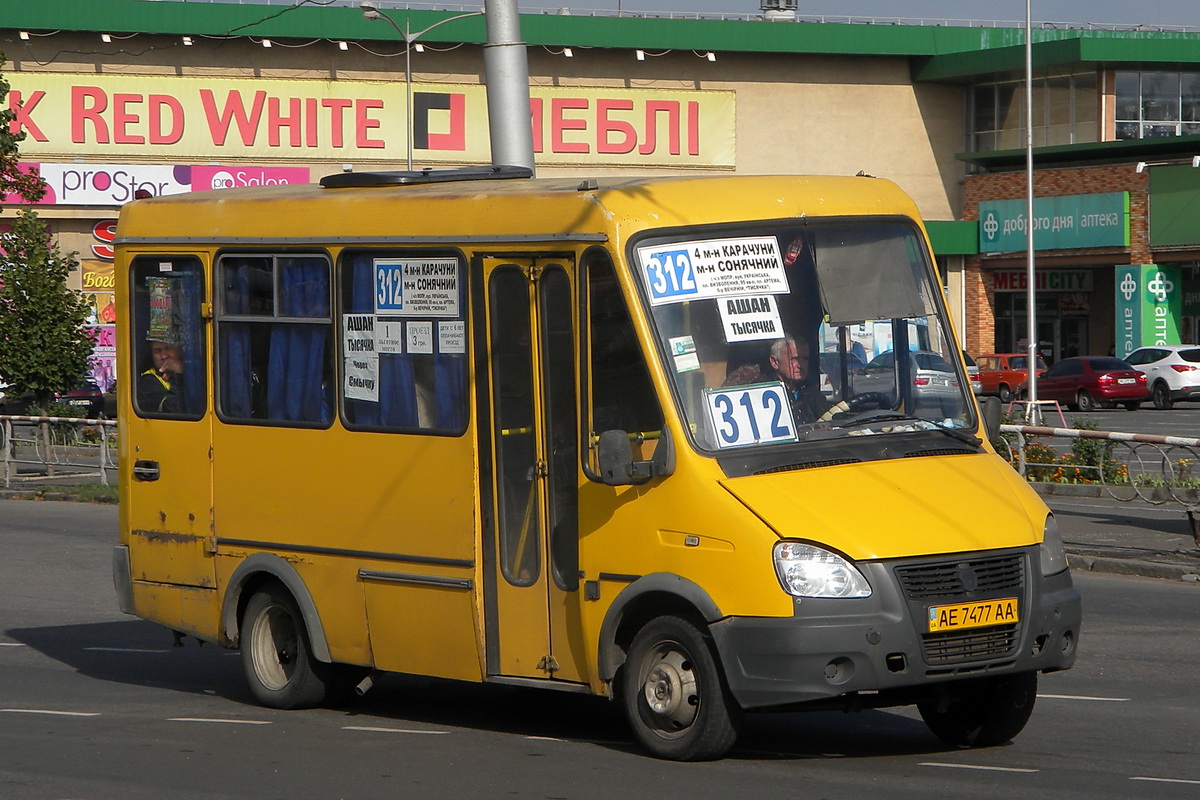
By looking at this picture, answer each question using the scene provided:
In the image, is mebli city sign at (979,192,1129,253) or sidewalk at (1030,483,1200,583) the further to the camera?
mebli city sign at (979,192,1129,253)

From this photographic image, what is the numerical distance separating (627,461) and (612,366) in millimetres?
536

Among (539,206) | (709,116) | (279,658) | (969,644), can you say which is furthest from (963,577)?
(709,116)

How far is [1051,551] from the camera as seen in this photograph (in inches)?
294

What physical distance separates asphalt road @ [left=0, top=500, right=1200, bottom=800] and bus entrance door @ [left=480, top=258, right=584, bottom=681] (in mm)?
515

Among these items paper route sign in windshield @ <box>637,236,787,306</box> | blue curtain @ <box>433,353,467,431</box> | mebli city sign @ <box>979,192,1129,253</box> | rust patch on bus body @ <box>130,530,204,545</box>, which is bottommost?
rust patch on bus body @ <box>130,530,204,545</box>

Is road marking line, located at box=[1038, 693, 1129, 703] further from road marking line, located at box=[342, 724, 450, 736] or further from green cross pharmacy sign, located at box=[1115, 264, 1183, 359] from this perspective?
green cross pharmacy sign, located at box=[1115, 264, 1183, 359]

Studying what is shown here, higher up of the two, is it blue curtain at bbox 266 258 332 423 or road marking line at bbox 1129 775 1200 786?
blue curtain at bbox 266 258 332 423

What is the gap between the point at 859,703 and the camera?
7.22 meters

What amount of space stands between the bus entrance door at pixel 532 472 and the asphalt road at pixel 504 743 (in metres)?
0.51

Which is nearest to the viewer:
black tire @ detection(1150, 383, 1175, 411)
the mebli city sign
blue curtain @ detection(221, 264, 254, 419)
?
blue curtain @ detection(221, 264, 254, 419)

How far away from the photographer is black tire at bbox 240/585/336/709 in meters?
9.30

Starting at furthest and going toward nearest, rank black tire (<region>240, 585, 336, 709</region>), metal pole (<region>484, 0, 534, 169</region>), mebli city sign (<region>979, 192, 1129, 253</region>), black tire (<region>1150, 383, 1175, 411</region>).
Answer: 1. mebli city sign (<region>979, 192, 1129, 253</region>)
2. black tire (<region>1150, 383, 1175, 411</region>)
3. metal pole (<region>484, 0, 534, 169</region>)
4. black tire (<region>240, 585, 336, 709</region>)

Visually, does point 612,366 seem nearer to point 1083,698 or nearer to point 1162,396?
point 1083,698

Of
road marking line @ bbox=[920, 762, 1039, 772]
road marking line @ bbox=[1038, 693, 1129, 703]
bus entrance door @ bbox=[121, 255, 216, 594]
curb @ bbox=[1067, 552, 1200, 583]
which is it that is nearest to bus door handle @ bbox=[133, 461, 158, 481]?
bus entrance door @ bbox=[121, 255, 216, 594]
